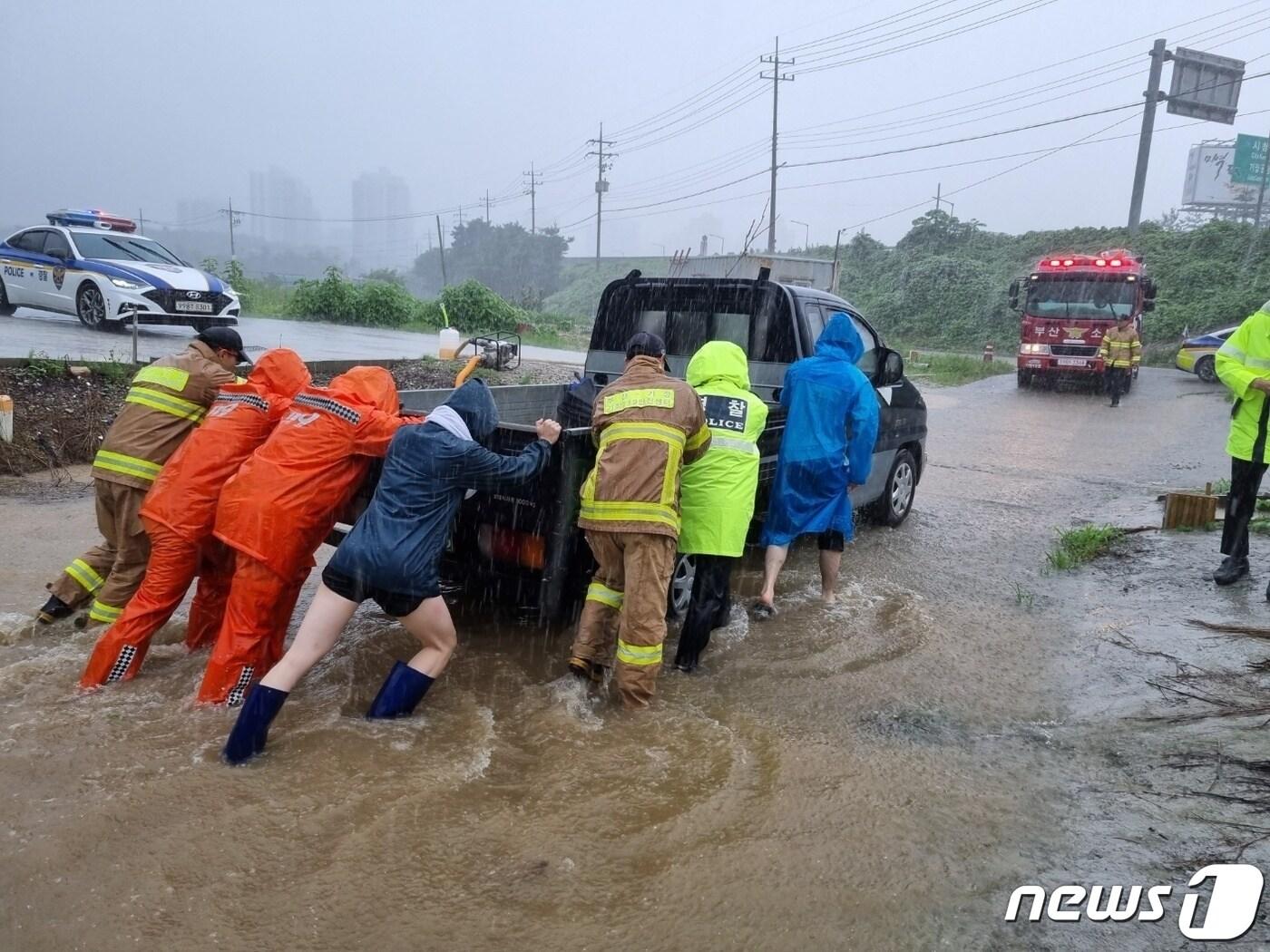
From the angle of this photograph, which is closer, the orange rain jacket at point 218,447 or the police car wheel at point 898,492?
the orange rain jacket at point 218,447

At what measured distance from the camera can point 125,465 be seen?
14.0 feet

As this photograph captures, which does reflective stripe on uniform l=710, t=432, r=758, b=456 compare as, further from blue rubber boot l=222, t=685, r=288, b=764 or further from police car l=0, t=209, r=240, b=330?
police car l=0, t=209, r=240, b=330

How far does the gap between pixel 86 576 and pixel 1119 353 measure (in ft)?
56.0

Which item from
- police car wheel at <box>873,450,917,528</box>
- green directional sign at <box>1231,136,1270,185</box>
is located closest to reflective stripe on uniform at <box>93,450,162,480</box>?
police car wheel at <box>873,450,917,528</box>

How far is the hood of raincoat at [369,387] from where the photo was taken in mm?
3928

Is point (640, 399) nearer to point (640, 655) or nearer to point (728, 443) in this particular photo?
point (728, 443)

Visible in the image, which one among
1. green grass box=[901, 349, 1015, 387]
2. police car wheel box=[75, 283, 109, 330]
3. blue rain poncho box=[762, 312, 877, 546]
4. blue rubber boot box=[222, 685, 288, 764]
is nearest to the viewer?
blue rubber boot box=[222, 685, 288, 764]

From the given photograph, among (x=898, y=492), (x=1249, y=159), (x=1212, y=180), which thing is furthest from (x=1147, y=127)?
(x=898, y=492)

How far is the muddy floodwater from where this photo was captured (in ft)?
8.68

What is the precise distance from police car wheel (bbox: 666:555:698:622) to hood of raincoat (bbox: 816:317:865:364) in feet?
4.51

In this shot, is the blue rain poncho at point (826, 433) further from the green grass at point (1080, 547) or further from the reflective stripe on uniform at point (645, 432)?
the green grass at point (1080, 547)

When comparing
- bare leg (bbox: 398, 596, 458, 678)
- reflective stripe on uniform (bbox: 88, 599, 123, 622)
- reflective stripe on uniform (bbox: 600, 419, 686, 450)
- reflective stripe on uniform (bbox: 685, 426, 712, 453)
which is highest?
reflective stripe on uniform (bbox: 600, 419, 686, 450)

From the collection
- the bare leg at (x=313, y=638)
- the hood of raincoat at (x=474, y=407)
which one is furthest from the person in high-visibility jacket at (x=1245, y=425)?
the bare leg at (x=313, y=638)

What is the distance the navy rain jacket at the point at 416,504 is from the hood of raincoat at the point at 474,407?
0.16m
